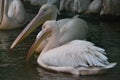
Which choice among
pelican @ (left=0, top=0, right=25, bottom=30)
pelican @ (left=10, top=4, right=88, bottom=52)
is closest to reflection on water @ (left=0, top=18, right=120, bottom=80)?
pelican @ (left=0, top=0, right=25, bottom=30)

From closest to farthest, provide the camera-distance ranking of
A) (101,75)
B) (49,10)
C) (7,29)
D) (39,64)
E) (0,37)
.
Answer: (101,75) < (39,64) < (49,10) < (0,37) < (7,29)

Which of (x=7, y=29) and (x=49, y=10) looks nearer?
(x=49, y=10)

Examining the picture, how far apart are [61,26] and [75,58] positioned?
1.52 metres

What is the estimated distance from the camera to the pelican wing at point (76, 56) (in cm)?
744

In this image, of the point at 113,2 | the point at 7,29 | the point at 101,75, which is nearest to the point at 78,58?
the point at 101,75

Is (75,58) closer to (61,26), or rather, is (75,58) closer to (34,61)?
(34,61)

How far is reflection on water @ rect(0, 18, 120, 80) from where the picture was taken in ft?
24.6

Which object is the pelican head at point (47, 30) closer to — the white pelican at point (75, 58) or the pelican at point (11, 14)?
the white pelican at point (75, 58)

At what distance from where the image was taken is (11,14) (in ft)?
37.3

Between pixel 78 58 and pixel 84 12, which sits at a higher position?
pixel 78 58

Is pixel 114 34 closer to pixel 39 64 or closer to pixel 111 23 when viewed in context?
pixel 111 23

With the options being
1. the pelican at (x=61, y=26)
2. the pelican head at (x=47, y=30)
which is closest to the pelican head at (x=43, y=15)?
the pelican at (x=61, y=26)

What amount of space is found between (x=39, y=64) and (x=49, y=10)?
144 cm

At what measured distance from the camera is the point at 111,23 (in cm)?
1155
